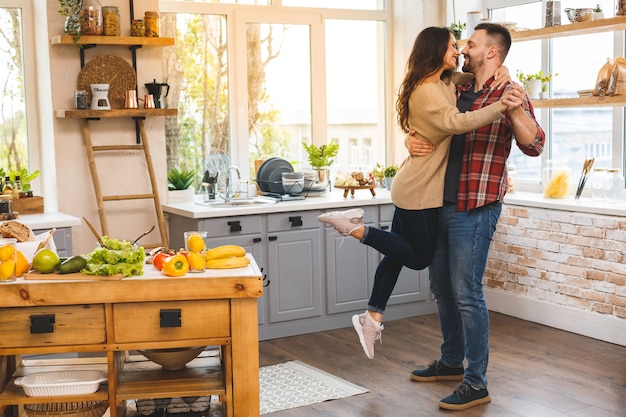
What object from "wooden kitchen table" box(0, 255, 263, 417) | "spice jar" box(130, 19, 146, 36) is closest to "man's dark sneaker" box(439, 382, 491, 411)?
"wooden kitchen table" box(0, 255, 263, 417)

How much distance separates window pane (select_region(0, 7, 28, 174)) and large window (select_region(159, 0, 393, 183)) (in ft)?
3.12

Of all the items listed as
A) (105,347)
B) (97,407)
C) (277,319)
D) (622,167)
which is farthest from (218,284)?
(622,167)

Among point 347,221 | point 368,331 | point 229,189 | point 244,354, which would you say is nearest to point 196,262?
Answer: point 244,354

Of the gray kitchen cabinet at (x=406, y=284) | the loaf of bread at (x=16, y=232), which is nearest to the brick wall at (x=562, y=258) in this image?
the gray kitchen cabinet at (x=406, y=284)

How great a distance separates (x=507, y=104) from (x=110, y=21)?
2707mm

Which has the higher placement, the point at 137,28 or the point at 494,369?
the point at 137,28

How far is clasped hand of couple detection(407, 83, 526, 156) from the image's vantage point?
359cm

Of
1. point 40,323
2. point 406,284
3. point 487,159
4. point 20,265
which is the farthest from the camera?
point 406,284

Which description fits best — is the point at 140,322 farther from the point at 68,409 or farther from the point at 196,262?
the point at 68,409

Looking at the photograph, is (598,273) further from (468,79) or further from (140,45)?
(140,45)

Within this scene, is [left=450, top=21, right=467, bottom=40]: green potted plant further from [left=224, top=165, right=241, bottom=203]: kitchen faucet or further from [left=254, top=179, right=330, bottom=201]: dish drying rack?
[left=224, top=165, right=241, bottom=203]: kitchen faucet

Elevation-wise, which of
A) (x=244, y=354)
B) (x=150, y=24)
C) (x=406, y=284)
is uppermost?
(x=150, y=24)

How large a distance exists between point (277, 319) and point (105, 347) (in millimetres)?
2501

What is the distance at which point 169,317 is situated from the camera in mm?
2920
